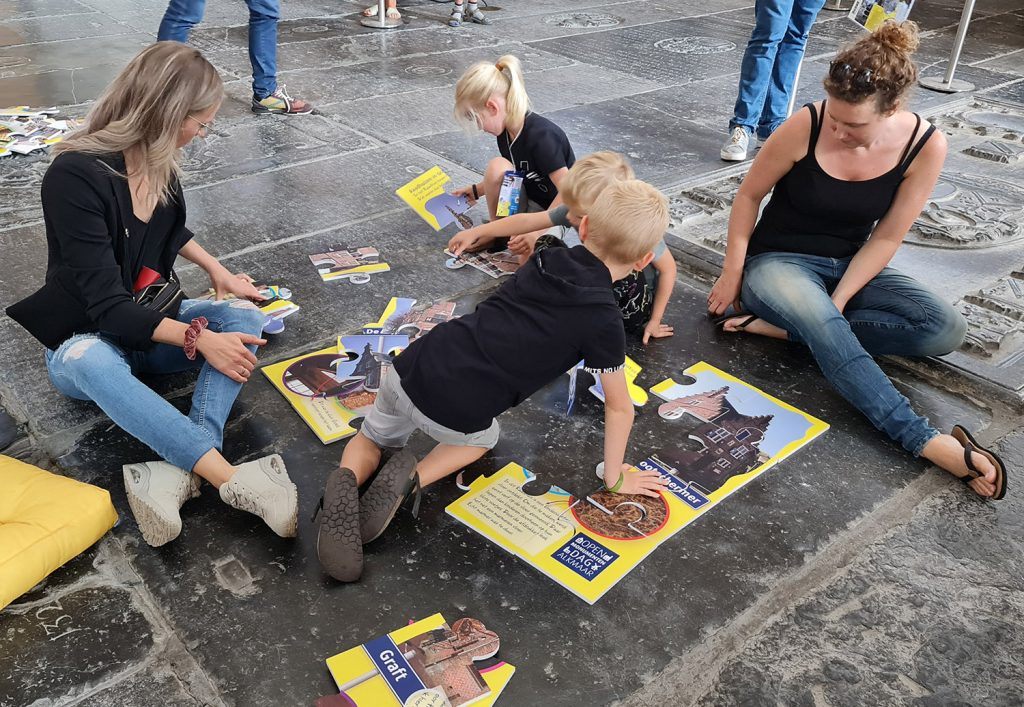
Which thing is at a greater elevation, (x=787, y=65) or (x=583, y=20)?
(x=787, y=65)

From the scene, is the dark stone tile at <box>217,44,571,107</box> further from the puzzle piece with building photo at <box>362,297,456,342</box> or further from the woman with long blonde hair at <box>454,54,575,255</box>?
the puzzle piece with building photo at <box>362,297,456,342</box>

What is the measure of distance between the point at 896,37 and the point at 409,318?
6.09 ft

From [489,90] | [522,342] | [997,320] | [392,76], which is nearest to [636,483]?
[522,342]

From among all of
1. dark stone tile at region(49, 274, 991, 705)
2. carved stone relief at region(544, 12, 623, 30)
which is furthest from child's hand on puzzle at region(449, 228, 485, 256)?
carved stone relief at region(544, 12, 623, 30)

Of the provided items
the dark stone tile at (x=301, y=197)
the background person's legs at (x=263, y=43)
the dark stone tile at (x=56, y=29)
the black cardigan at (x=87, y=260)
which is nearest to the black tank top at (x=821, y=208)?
the dark stone tile at (x=301, y=197)

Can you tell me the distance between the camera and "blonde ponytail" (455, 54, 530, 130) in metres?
3.17

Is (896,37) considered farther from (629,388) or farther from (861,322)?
(629,388)

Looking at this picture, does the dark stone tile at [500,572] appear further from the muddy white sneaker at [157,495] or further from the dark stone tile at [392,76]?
the dark stone tile at [392,76]

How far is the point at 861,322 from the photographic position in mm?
2961

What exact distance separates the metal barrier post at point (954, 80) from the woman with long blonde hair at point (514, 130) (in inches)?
161

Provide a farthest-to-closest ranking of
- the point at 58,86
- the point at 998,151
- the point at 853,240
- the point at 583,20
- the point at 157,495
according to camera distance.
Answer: the point at 583,20 < the point at 58,86 < the point at 998,151 < the point at 853,240 < the point at 157,495

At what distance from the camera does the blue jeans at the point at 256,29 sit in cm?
472

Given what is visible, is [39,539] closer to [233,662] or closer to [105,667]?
[105,667]

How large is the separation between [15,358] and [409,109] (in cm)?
316
